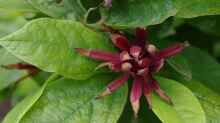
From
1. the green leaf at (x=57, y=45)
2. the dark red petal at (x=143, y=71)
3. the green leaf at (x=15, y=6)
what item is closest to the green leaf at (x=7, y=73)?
the green leaf at (x=15, y=6)

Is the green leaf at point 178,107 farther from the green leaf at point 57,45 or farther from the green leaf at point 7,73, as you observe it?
the green leaf at point 7,73

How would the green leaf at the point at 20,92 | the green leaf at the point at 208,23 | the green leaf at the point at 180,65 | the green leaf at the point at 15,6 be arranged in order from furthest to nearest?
1. the green leaf at the point at 20,92
2. the green leaf at the point at 208,23
3. the green leaf at the point at 15,6
4. the green leaf at the point at 180,65

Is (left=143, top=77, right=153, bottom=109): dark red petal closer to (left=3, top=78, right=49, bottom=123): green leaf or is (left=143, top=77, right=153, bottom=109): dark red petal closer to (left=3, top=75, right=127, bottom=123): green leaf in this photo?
(left=3, top=75, right=127, bottom=123): green leaf

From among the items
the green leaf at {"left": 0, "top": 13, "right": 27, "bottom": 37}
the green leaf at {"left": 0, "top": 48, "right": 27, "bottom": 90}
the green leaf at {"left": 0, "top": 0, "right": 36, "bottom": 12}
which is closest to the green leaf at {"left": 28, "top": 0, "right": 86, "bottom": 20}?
the green leaf at {"left": 0, "top": 0, "right": 36, "bottom": 12}

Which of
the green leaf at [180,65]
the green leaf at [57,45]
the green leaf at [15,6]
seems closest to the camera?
the green leaf at [57,45]

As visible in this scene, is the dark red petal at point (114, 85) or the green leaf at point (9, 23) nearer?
the dark red petal at point (114, 85)

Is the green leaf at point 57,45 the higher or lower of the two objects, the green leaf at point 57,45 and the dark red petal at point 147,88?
the higher

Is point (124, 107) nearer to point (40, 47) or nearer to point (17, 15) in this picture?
point (40, 47)

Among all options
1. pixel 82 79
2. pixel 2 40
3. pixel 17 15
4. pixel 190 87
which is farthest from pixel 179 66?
pixel 17 15
